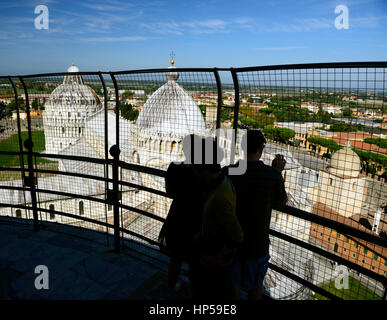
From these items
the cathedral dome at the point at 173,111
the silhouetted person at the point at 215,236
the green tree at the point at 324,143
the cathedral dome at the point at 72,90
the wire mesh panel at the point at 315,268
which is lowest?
the wire mesh panel at the point at 315,268

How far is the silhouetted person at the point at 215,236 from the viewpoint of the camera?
2.61m

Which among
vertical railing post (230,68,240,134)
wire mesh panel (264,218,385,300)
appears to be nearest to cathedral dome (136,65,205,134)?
vertical railing post (230,68,240,134)

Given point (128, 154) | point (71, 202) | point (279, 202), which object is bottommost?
point (71, 202)

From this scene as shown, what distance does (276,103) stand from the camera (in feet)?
11.8

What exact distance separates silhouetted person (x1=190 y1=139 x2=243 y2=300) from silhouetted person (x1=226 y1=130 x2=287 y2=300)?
196 millimetres

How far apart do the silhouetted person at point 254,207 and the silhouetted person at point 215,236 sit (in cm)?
20

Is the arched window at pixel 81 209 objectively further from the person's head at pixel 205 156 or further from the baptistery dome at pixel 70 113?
the person's head at pixel 205 156

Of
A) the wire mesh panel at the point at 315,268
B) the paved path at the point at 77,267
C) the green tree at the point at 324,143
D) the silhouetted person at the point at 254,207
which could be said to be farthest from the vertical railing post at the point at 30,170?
the green tree at the point at 324,143

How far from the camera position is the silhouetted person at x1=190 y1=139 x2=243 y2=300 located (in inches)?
103

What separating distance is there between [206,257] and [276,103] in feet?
6.40

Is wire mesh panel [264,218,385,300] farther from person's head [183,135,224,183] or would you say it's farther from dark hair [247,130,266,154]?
person's head [183,135,224,183]

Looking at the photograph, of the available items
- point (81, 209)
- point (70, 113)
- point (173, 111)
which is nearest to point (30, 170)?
point (173, 111)

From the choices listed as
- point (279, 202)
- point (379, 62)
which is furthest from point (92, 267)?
point (379, 62)
